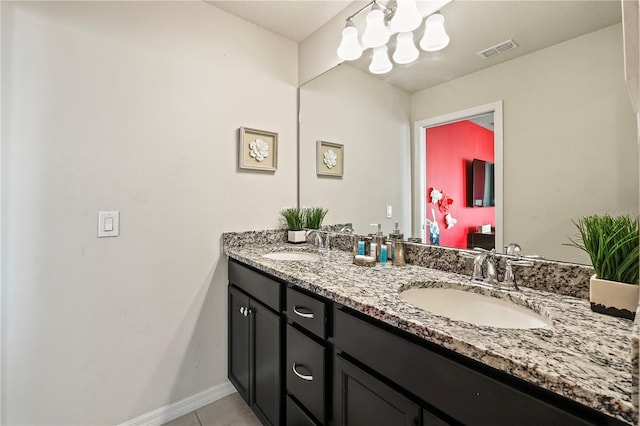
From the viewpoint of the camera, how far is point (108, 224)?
142 cm

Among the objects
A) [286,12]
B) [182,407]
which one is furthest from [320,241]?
[286,12]

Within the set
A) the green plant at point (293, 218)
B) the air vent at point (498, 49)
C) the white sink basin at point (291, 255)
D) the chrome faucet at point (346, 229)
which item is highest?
the air vent at point (498, 49)

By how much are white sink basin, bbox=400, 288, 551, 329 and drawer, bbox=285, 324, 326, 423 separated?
1.26 ft

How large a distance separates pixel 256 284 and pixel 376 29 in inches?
58.5

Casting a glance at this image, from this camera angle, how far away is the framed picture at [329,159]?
1.92 metres

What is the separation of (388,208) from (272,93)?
3.84ft

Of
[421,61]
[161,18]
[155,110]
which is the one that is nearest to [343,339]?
[421,61]

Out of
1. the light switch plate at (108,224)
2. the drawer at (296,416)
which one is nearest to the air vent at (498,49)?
the drawer at (296,416)

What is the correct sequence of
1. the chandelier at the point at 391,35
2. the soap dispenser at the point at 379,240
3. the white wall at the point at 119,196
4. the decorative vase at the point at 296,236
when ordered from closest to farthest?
the white wall at the point at 119,196, the chandelier at the point at 391,35, the soap dispenser at the point at 379,240, the decorative vase at the point at 296,236

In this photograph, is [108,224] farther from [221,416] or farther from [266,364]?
[221,416]

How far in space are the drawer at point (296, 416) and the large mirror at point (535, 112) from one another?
35.9 inches

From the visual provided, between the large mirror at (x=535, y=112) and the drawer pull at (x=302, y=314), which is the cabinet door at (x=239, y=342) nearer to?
the drawer pull at (x=302, y=314)

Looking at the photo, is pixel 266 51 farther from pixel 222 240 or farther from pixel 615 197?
pixel 615 197

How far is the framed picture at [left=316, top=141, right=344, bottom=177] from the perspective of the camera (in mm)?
1923
